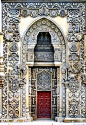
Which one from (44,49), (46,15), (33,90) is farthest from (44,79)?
(46,15)

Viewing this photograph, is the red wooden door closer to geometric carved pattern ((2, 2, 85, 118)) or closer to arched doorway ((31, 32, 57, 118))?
arched doorway ((31, 32, 57, 118))

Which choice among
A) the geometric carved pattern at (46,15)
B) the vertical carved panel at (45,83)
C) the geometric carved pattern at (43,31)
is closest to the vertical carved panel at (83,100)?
the geometric carved pattern at (46,15)

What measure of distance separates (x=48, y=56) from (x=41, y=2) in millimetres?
2771

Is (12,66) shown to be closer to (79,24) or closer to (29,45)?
(29,45)

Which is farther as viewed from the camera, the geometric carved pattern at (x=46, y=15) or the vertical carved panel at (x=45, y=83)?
the vertical carved panel at (x=45, y=83)

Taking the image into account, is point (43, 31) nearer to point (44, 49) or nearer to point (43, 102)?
point (44, 49)

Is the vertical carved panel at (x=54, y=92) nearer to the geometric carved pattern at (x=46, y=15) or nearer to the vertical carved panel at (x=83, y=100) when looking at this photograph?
the geometric carved pattern at (x=46, y=15)

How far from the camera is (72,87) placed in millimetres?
14305

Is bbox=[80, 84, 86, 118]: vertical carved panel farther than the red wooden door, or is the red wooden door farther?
the red wooden door

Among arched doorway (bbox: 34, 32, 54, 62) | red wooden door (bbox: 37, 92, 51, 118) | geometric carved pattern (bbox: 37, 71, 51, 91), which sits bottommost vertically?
red wooden door (bbox: 37, 92, 51, 118)

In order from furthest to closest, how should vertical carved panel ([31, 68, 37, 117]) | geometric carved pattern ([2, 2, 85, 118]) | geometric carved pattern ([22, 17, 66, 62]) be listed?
vertical carved panel ([31, 68, 37, 117]) → geometric carved pattern ([22, 17, 66, 62]) → geometric carved pattern ([2, 2, 85, 118])

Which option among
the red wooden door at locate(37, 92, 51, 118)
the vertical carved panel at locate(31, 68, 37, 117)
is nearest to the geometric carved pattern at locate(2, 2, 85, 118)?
the vertical carved panel at locate(31, 68, 37, 117)

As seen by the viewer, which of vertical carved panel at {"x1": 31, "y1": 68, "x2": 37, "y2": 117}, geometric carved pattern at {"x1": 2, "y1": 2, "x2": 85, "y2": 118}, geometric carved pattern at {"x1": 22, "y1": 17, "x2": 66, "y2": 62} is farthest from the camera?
vertical carved panel at {"x1": 31, "y1": 68, "x2": 37, "y2": 117}

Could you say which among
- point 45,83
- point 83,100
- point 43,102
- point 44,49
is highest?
point 44,49
